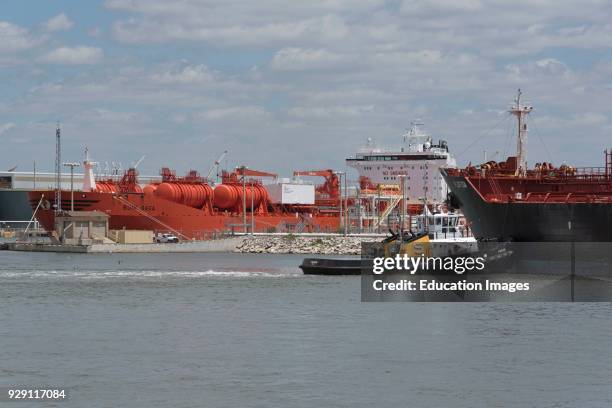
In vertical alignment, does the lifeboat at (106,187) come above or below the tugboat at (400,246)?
above

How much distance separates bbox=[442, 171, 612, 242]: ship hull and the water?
11222mm

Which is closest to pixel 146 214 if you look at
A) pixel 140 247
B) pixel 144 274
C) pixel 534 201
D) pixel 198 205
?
pixel 198 205

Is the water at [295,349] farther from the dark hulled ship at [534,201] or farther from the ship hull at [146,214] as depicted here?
the ship hull at [146,214]

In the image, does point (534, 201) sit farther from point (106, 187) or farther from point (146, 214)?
point (106, 187)

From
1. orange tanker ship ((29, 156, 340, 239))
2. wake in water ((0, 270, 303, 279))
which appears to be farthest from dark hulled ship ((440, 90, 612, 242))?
orange tanker ship ((29, 156, 340, 239))

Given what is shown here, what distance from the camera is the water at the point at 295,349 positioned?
83.1ft

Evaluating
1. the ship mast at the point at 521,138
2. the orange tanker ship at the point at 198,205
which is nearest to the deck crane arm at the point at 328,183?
the orange tanker ship at the point at 198,205

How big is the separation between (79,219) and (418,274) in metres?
55.2

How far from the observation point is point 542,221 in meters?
56.4

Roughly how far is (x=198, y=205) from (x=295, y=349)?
274 ft

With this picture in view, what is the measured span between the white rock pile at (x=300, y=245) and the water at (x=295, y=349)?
163 ft

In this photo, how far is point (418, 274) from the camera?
52219 millimetres

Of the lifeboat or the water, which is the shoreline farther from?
the water

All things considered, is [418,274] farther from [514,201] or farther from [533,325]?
[533,325]
